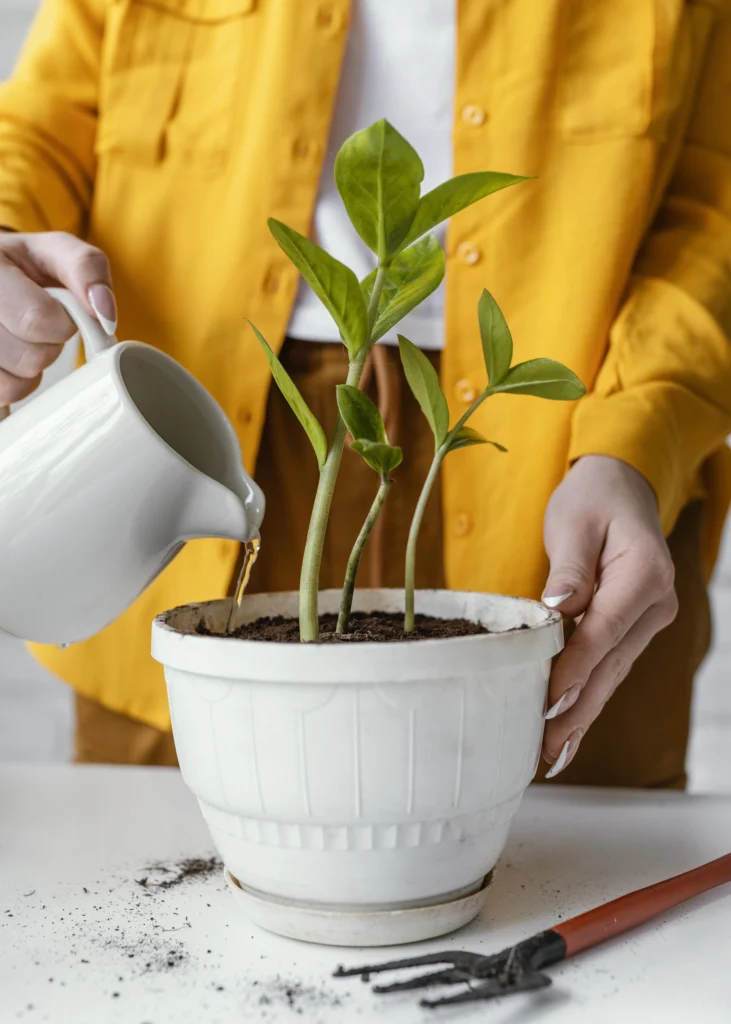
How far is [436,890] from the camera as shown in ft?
1.60

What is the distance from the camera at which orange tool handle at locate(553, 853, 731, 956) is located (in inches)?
18.1

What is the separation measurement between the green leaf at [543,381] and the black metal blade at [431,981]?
0.28 metres

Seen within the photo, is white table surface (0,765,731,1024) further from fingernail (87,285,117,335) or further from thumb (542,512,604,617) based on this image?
fingernail (87,285,117,335)

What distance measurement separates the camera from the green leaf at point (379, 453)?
0.46 meters

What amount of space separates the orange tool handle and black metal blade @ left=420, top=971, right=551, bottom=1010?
1.2 inches

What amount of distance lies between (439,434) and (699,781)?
4.52 feet

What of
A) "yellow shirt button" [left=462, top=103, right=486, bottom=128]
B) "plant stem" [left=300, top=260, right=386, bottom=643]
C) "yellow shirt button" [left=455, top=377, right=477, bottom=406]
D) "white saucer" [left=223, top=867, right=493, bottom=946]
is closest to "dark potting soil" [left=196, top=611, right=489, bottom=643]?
"plant stem" [left=300, top=260, right=386, bottom=643]

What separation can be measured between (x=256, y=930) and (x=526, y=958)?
0.15 m

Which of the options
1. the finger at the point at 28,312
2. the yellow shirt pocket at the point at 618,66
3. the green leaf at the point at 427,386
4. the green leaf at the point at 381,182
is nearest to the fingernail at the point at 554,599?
the green leaf at the point at 427,386

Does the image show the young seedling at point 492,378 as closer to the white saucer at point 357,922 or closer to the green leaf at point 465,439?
the green leaf at point 465,439

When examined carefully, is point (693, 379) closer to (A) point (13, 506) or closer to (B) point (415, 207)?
(B) point (415, 207)

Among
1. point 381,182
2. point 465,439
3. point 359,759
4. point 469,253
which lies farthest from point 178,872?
point 469,253

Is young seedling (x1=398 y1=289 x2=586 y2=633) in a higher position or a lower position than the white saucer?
higher

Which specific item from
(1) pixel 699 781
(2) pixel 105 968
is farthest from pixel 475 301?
(1) pixel 699 781
